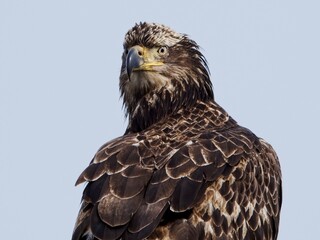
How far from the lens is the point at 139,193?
45.4 feet

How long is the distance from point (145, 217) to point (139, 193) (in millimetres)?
445

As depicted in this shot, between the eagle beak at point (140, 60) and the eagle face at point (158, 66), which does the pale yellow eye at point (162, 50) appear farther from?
the eagle beak at point (140, 60)

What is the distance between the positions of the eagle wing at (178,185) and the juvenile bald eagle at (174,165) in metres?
0.01

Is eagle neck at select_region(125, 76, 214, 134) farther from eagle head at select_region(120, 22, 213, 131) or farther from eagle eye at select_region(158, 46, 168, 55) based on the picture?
eagle eye at select_region(158, 46, 168, 55)

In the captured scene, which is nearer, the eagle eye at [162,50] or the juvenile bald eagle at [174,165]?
the juvenile bald eagle at [174,165]

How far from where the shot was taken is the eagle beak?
16.2 m

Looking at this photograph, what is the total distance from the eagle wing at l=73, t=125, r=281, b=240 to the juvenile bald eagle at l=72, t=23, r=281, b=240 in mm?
14

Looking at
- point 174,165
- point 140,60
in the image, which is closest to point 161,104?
point 140,60

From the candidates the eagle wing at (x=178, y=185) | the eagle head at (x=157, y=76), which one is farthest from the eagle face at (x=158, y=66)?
the eagle wing at (x=178, y=185)

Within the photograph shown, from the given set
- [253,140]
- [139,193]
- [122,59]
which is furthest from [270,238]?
[122,59]

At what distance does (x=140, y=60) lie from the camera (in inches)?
643

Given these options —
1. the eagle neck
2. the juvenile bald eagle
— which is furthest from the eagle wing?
the eagle neck

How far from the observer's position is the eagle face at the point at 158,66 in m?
16.5

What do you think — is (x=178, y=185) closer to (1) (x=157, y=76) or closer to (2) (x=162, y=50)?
(1) (x=157, y=76)
